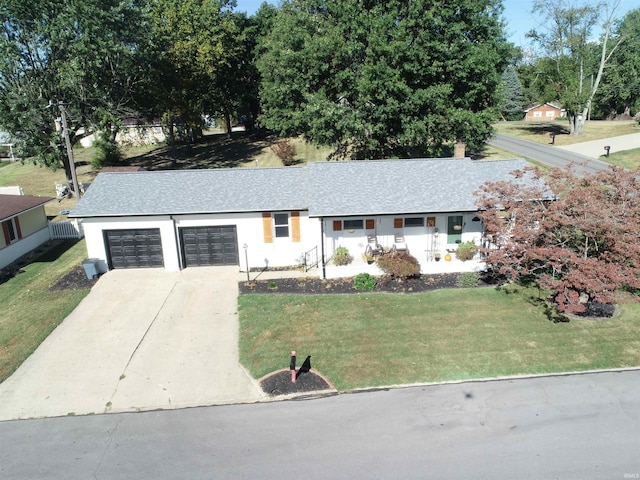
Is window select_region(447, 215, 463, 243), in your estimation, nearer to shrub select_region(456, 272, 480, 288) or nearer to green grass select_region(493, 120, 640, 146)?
shrub select_region(456, 272, 480, 288)

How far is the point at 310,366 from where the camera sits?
14.9 meters

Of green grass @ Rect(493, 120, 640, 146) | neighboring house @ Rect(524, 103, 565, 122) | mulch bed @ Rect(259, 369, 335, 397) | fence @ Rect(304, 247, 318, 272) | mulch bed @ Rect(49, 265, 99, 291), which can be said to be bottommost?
mulch bed @ Rect(259, 369, 335, 397)

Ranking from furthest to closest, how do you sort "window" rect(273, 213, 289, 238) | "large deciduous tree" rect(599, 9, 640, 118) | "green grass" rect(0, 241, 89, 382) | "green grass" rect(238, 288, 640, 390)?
1. "large deciduous tree" rect(599, 9, 640, 118)
2. "window" rect(273, 213, 289, 238)
3. "green grass" rect(0, 241, 89, 382)
4. "green grass" rect(238, 288, 640, 390)

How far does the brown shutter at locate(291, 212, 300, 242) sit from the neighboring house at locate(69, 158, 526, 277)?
5cm

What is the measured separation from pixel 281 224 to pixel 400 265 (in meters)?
5.95

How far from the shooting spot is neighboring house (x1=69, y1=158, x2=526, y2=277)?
21.6 metres

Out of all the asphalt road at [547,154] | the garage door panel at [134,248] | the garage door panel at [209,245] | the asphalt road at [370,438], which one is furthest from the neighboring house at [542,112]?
the asphalt road at [370,438]

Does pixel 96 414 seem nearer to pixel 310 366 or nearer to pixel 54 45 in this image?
pixel 310 366

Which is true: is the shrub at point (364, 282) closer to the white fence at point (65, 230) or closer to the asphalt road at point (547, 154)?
the white fence at point (65, 230)

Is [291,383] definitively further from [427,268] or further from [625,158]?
[625,158]

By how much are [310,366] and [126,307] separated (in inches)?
353

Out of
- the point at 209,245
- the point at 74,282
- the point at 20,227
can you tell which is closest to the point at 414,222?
the point at 209,245

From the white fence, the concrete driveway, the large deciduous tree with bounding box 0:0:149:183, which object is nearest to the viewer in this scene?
the concrete driveway

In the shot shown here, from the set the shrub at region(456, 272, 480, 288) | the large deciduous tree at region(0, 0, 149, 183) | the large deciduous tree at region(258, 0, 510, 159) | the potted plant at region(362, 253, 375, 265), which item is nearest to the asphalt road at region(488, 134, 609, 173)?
the large deciduous tree at region(258, 0, 510, 159)
